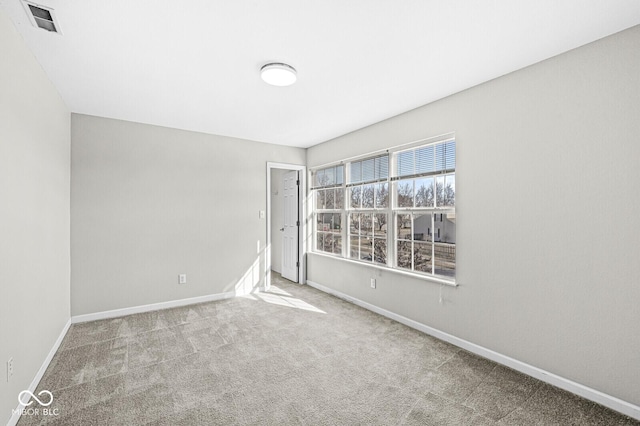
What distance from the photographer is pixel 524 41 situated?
2.12 m

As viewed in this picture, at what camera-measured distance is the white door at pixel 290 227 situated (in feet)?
18.2

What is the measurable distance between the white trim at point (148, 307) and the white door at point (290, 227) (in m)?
1.28

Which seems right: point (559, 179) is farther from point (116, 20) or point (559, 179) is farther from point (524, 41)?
point (116, 20)

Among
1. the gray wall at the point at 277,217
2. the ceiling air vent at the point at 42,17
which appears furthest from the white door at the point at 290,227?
the ceiling air vent at the point at 42,17

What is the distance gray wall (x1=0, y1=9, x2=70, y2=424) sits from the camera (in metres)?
1.83

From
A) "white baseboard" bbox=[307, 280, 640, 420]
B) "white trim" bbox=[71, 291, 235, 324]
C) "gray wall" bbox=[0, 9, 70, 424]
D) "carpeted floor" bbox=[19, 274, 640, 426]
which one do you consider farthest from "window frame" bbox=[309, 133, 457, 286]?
"gray wall" bbox=[0, 9, 70, 424]

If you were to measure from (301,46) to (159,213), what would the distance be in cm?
311

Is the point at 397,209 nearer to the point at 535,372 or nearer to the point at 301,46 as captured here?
the point at 535,372

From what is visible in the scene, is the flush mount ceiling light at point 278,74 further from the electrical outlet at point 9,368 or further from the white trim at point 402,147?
the electrical outlet at point 9,368

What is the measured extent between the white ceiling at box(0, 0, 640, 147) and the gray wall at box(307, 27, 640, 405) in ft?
0.79

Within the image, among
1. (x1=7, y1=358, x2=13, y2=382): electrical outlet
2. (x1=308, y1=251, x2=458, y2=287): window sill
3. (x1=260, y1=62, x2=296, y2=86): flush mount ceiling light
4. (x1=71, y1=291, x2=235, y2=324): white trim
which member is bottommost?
(x1=71, y1=291, x2=235, y2=324): white trim

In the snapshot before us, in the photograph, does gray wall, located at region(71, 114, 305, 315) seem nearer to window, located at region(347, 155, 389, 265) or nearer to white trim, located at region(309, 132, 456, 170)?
white trim, located at region(309, 132, 456, 170)

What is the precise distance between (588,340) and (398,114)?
9.09 ft

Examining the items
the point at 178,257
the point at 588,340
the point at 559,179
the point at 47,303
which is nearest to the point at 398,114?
the point at 559,179
